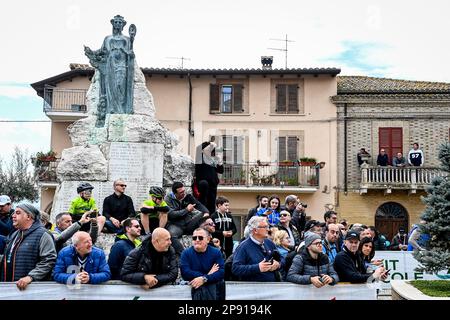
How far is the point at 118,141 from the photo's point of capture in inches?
494

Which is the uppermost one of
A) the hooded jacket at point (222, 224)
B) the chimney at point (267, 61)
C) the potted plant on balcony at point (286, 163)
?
the chimney at point (267, 61)

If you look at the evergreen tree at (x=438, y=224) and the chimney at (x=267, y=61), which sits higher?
the chimney at (x=267, y=61)

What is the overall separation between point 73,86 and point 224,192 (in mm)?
9602

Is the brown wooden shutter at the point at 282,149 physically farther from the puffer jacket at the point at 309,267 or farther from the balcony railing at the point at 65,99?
the puffer jacket at the point at 309,267

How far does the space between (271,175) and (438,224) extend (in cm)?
2015

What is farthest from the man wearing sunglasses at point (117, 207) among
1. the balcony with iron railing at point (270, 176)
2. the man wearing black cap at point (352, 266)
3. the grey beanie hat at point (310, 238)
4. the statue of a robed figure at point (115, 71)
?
the balcony with iron railing at point (270, 176)

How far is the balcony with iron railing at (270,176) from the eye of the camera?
29844mm

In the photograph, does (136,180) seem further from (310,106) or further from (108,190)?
(310,106)

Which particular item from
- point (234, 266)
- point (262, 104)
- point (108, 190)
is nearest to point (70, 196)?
point (108, 190)

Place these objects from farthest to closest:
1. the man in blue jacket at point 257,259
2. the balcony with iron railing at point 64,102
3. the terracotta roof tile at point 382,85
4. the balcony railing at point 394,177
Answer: the balcony with iron railing at point 64,102 < the terracotta roof tile at point 382,85 < the balcony railing at point 394,177 < the man in blue jacket at point 257,259

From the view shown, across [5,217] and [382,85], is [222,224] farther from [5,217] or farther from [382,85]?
[382,85]

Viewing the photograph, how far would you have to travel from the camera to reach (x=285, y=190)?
29.7 metres

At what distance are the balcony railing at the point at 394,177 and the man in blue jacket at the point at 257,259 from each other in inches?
888

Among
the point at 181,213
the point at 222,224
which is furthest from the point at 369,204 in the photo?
the point at 181,213
